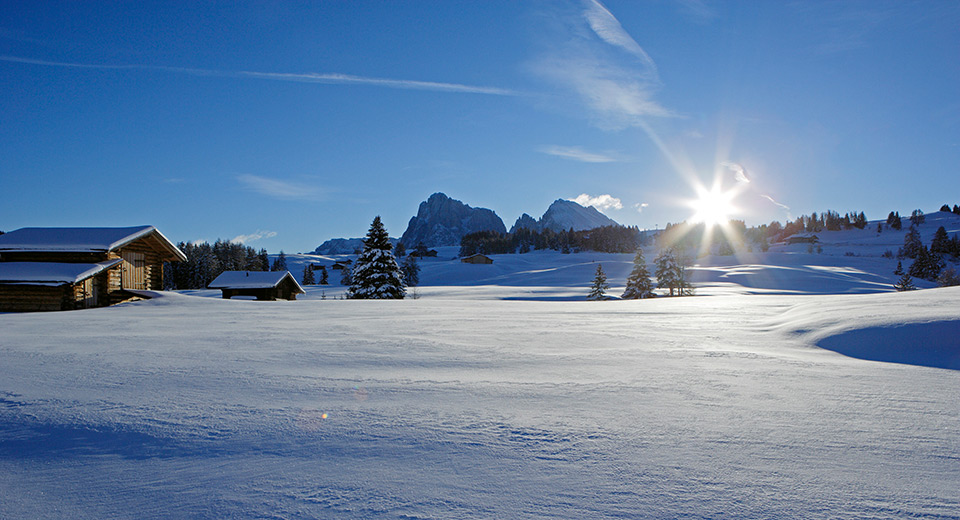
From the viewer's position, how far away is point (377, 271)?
30375 millimetres

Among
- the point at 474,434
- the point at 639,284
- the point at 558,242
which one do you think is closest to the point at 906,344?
the point at 474,434

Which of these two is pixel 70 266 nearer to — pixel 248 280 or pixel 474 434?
pixel 248 280

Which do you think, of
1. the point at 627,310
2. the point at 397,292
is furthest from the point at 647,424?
the point at 397,292

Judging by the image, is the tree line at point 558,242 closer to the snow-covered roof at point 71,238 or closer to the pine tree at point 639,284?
the pine tree at point 639,284

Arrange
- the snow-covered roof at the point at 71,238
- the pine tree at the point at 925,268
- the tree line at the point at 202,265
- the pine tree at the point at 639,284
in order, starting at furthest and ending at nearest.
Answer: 1. the tree line at the point at 202,265
2. the pine tree at the point at 925,268
3. the pine tree at the point at 639,284
4. the snow-covered roof at the point at 71,238

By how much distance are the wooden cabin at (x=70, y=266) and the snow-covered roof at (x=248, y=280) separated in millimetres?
11400

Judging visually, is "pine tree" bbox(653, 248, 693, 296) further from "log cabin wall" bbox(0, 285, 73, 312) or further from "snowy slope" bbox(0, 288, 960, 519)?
"log cabin wall" bbox(0, 285, 73, 312)

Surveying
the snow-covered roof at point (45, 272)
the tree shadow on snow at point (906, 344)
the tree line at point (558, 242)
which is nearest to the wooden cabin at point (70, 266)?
the snow-covered roof at point (45, 272)

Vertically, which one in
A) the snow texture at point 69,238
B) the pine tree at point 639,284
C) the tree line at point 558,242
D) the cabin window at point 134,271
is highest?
the tree line at point 558,242

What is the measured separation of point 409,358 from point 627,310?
8314mm

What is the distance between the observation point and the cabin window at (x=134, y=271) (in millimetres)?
20130

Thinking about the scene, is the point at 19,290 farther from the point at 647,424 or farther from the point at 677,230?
the point at 677,230

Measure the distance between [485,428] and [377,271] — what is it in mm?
28094

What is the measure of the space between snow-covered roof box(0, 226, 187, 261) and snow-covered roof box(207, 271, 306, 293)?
12.6m
